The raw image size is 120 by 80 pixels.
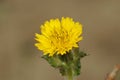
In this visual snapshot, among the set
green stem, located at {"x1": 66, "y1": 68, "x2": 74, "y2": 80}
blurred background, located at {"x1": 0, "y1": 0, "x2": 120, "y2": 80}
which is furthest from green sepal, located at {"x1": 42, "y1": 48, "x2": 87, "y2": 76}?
blurred background, located at {"x1": 0, "y1": 0, "x2": 120, "y2": 80}

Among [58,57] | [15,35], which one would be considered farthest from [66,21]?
[15,35]

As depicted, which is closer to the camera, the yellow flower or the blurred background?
the yellow flower

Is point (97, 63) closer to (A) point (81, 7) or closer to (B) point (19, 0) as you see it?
(A) point (81, 7)

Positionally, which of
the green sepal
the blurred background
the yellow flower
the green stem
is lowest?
the green stem

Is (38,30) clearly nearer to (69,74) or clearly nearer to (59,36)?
(59,36)

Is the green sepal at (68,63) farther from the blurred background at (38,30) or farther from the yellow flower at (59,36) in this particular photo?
the blurred background at (38,30)

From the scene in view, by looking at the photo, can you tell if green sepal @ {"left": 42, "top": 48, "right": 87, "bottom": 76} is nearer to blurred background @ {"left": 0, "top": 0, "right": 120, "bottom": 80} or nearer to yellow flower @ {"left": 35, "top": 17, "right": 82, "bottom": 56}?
yellow flower @ {"left": 35, "top": 17, "right": 82, "bottom": 56}

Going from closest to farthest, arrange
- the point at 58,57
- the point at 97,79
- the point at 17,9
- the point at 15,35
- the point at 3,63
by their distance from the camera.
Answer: the point at 58,57
the point at 97,79
the point at 3,63
the point at 15,35
the point at 17,9

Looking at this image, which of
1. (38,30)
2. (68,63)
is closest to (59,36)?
(68,63)
